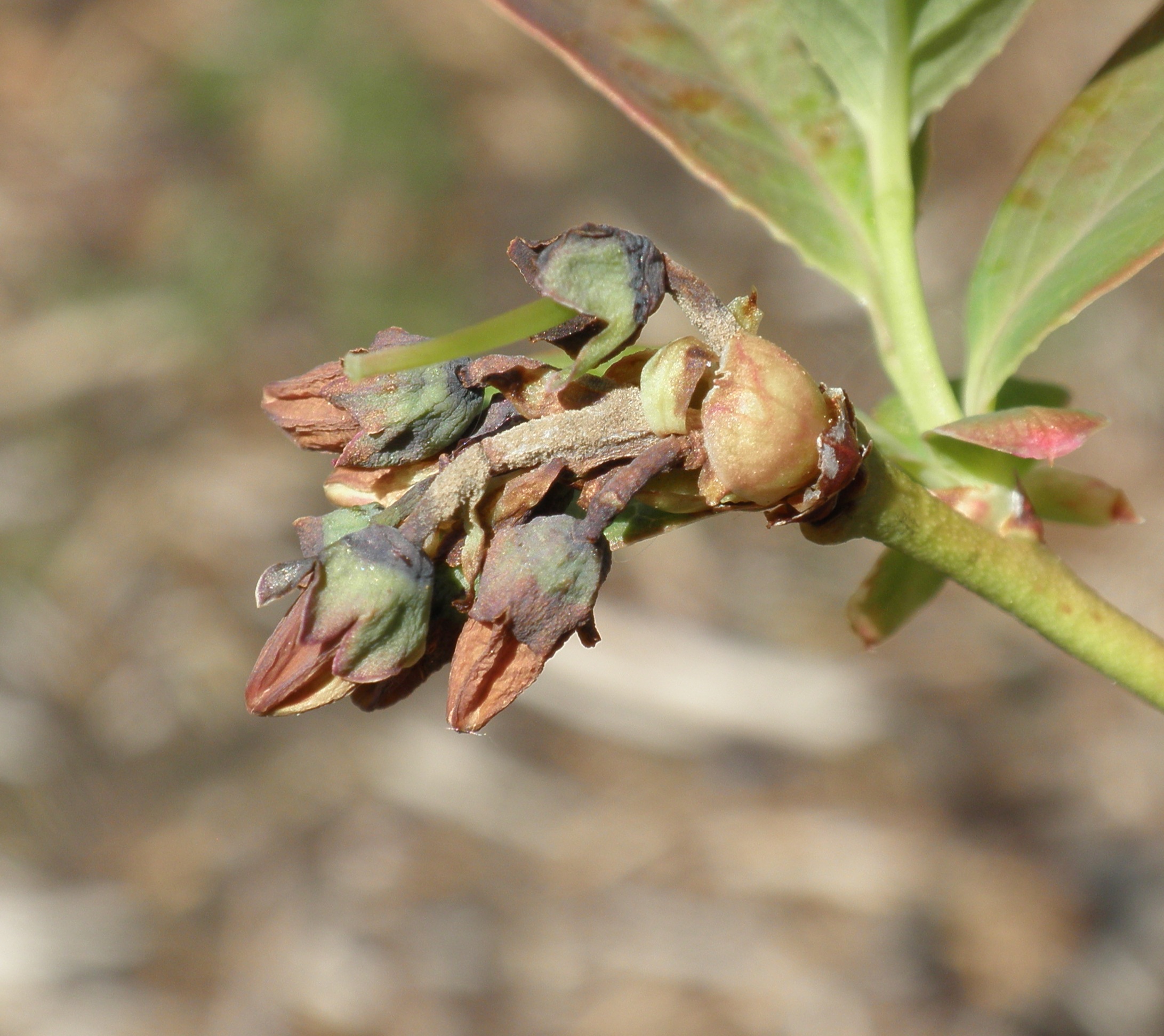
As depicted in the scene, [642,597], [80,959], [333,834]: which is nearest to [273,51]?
[642,597]

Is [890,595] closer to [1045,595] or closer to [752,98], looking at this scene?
[1045,595]

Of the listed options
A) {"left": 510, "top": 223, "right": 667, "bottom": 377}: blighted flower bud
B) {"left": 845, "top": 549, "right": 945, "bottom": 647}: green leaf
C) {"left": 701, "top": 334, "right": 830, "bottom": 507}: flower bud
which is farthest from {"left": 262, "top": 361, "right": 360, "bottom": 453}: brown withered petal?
{"left": 845, "top": 549, "right": 945, "bottom": 647}: green leaf

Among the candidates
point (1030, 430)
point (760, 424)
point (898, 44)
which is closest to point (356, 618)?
point (760, 424)

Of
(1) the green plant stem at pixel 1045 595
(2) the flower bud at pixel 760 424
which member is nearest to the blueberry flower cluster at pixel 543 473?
(2) the flower bud at pixel 760 424

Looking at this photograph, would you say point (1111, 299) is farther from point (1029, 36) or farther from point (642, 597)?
point (642, 597)

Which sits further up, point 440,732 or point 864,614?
point 864,614

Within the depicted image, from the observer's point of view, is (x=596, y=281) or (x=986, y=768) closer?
(x=596, y=281)
